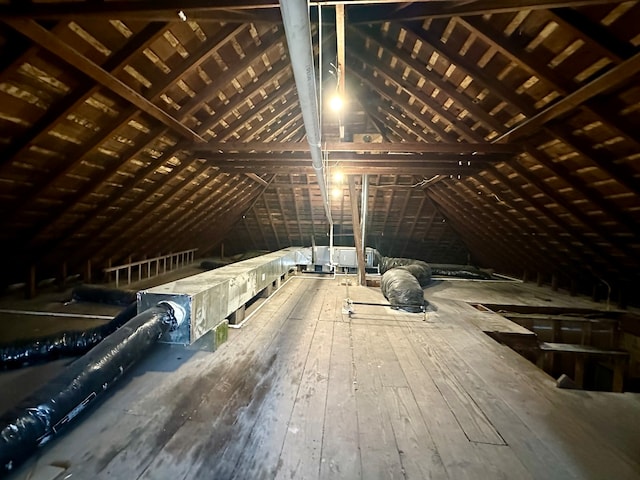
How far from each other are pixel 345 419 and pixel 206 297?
4.69ft

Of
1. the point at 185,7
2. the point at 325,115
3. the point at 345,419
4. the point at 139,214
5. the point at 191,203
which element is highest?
the point at 325,115

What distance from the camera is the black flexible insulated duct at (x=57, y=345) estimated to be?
2705 mm

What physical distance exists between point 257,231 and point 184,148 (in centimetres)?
633

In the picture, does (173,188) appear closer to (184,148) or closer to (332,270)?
(184,148)

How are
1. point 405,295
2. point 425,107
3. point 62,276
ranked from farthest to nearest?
point 62,276 < point 405,295 < point 425,107

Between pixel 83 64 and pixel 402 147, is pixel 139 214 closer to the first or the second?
pixel 83 64

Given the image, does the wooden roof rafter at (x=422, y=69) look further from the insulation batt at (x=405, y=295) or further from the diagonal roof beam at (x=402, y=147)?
the insulation batt at (x=405, y=295)

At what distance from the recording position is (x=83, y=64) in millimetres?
2340

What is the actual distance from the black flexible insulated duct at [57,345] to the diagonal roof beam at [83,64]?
6.27 feet

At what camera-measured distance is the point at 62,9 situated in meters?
1.99

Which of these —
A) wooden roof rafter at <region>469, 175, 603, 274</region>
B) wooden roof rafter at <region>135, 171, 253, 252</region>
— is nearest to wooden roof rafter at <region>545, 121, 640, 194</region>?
wooden roof rafter at <region>469, 175, 603, 274</region>

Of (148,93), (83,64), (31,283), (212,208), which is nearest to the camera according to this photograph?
(83,64)

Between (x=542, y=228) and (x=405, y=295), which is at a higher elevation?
(x=542, y=228)

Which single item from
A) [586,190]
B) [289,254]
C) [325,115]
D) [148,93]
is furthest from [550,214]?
[148,93]
